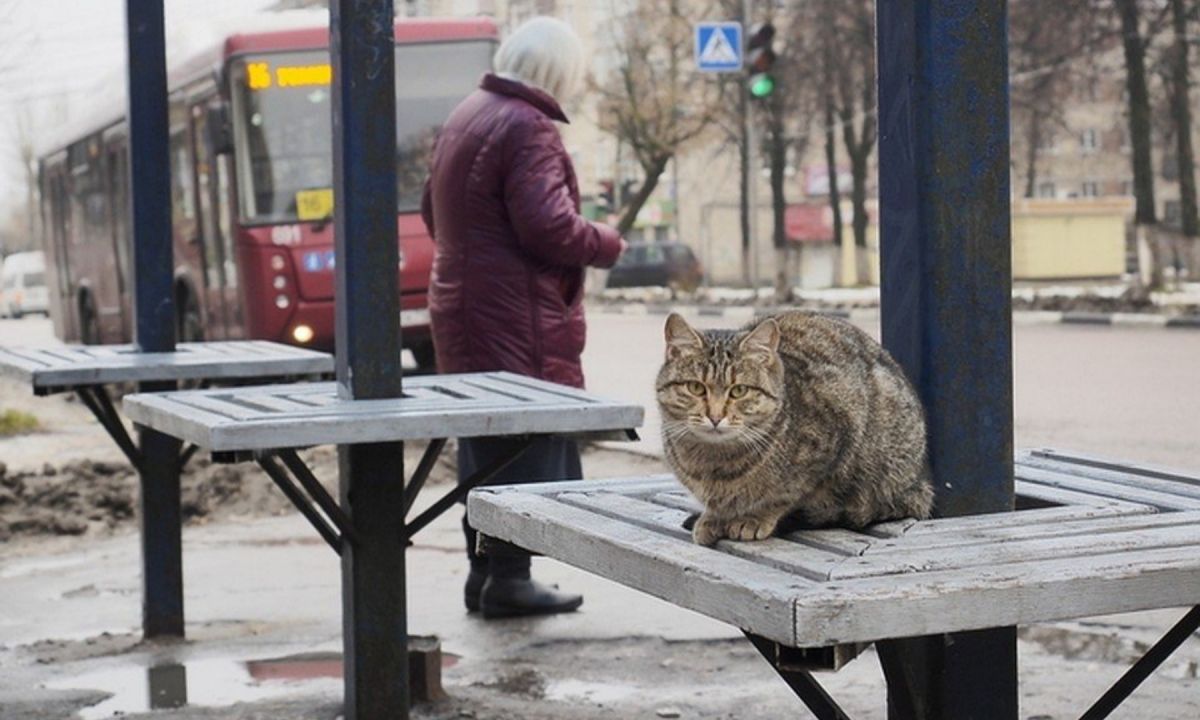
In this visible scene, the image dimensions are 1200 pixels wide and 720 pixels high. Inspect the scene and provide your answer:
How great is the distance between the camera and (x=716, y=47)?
3198 cm

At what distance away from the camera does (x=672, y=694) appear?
5.70 meters

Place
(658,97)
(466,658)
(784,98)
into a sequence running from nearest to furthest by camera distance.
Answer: (466,658)
(784,98)
(658,97)

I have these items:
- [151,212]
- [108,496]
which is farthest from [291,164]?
[151,212]

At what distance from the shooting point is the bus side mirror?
52.7 ft

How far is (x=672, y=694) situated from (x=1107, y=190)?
266 ft

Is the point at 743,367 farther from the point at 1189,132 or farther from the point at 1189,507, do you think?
the point at 1189,132

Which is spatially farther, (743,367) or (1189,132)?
(1189,132)

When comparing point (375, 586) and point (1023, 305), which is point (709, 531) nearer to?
point (375, 586)

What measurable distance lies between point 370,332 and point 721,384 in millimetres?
2519

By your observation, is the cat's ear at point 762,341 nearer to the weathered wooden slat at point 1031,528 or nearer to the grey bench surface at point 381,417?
the weathered wooden slat at point 1031,528

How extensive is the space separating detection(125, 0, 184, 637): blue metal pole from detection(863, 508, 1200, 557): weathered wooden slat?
445cm

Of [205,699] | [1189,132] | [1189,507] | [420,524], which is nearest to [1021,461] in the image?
[1189,507]

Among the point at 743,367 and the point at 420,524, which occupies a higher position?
the point at 743,367

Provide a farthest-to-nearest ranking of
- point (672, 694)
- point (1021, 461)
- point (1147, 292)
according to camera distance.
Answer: point (1147, 292) → point (672, 694) → point (1021, 461)
